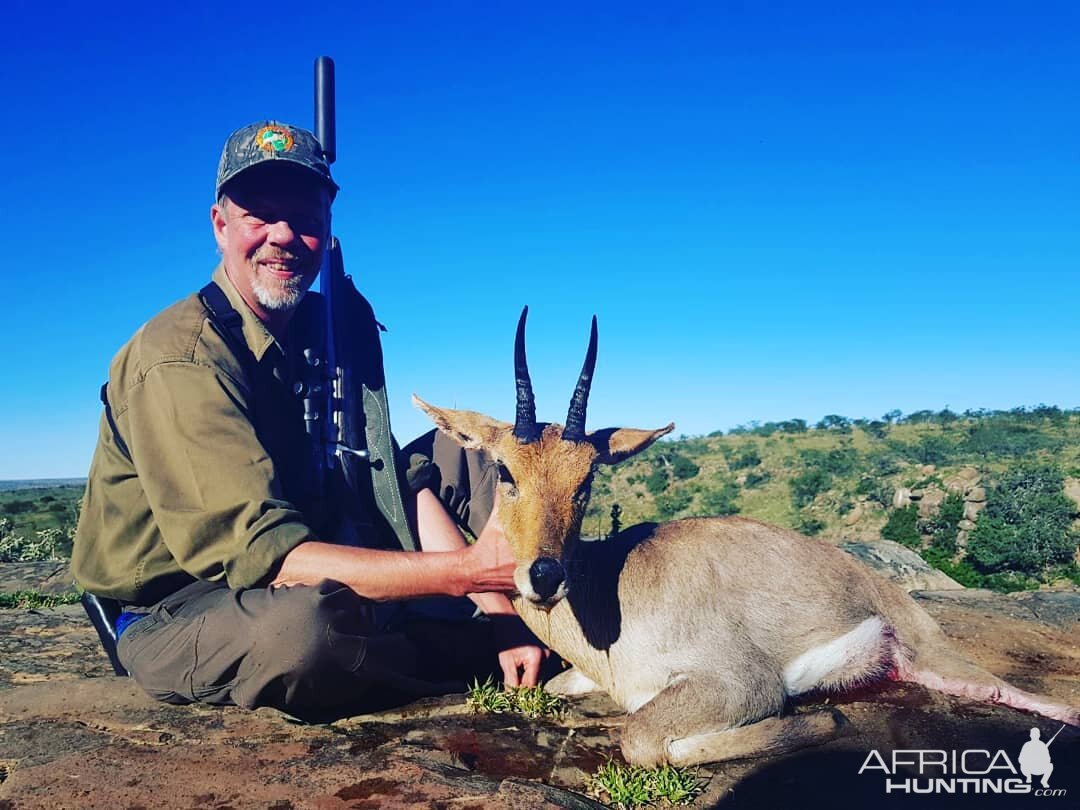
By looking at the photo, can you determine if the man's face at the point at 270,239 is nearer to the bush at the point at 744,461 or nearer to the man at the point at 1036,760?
the man at the point at 1036,760

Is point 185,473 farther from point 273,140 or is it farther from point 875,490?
point 875,490

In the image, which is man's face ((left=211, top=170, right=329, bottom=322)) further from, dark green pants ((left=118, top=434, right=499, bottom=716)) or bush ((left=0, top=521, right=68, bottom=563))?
bush ((left=0, top=521, right=68, bottom=563))

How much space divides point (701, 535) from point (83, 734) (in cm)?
426

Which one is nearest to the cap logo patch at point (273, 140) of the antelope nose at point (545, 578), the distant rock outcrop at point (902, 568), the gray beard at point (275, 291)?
the gray beard at point (275, 291)

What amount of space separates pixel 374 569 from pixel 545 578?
96 centimetres

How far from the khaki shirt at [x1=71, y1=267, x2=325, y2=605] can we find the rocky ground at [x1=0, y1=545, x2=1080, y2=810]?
847 millimetres

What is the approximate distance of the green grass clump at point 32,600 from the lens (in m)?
9.12

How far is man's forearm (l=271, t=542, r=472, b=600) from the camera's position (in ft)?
15.2

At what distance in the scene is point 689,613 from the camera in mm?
5574

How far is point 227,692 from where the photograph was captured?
5090 millimetres

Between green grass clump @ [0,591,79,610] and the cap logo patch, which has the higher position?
the cap logo patch

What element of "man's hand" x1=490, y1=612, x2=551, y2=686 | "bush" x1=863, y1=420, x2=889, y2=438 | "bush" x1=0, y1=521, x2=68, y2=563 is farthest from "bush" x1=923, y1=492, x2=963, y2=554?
"bush" x1=863, y1=420, x2=889, y2=438

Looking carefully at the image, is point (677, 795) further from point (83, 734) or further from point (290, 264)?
point (290, 264)

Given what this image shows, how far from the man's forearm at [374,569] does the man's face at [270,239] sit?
2016 millimetres
